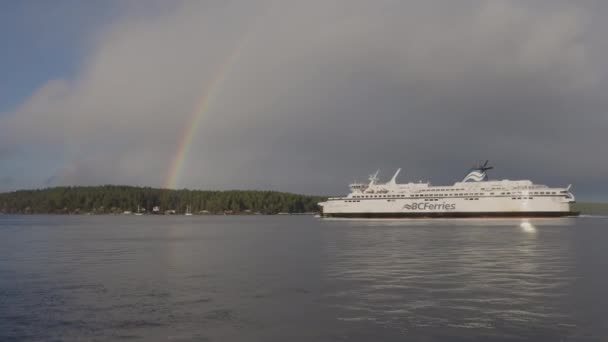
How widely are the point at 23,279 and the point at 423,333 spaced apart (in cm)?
2172

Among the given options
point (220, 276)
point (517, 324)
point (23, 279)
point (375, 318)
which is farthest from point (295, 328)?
point (23, 279)

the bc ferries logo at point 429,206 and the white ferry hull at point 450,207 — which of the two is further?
the bc ferries logo at point 429,206

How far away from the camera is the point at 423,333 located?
56.0 feet

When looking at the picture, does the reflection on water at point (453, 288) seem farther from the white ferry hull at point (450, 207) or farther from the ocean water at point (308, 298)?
the white ferry hull at point (450, 207)

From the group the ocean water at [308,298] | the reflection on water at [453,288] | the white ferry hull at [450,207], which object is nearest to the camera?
the ocean water at [308,298]

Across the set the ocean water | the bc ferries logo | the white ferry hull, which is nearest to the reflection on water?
the ocean water

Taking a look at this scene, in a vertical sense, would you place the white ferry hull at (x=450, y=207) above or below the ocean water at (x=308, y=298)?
above

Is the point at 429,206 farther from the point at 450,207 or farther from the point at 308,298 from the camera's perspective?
the point at 308,298

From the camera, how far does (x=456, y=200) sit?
140 metres

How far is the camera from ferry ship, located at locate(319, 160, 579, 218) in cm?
13325

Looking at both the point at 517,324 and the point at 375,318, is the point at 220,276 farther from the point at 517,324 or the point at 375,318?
the point at 517,324

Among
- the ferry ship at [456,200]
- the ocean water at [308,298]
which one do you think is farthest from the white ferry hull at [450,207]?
the ocean water at [308,298]

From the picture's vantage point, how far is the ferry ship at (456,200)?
133250 millimetres

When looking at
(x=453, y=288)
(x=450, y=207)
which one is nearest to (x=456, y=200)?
(x=450, y=207)
